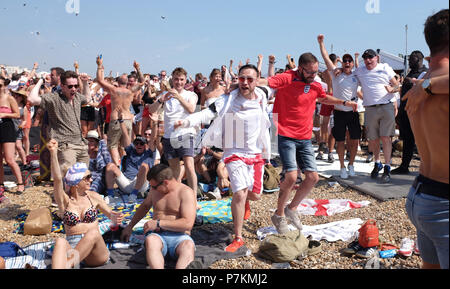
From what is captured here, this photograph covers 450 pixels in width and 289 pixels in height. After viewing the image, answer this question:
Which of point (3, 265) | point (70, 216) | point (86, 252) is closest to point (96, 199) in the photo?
point (70, 216)

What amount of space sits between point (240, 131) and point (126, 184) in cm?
290

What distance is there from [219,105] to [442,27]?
9.02ft

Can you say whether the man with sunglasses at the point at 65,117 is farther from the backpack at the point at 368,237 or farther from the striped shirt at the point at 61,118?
the backpack at the point at 368,237

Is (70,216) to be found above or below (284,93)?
below

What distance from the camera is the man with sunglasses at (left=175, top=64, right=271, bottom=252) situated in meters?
4.39

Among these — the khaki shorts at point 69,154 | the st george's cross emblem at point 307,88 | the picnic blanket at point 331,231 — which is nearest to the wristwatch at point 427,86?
the st george's cross emblem at point 307,88

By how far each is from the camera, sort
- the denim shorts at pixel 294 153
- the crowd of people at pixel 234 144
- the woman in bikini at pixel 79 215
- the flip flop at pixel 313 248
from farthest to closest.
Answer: the denim shorts at pixel 294 153
the flip flop at pixel 313 248
the woman in bikini at pixel 79 215
the crowd of people at pixel 234 144

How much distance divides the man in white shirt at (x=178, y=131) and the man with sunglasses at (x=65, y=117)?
3.71 feet

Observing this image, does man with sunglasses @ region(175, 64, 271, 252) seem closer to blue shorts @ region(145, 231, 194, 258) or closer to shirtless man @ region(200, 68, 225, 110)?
blue shorts @ region(145, 231, 194, 258)

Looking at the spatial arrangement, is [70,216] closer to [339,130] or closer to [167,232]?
[167,232]

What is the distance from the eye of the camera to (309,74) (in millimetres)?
4730

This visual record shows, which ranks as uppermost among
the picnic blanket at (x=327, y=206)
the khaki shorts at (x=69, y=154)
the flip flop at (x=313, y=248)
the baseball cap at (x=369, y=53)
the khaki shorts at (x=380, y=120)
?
the baseball cap at (x=369, y=53)

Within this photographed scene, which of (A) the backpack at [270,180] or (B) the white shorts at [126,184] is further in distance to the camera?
(A) the backpack at [270,180]

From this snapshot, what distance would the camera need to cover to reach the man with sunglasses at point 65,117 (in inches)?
223
